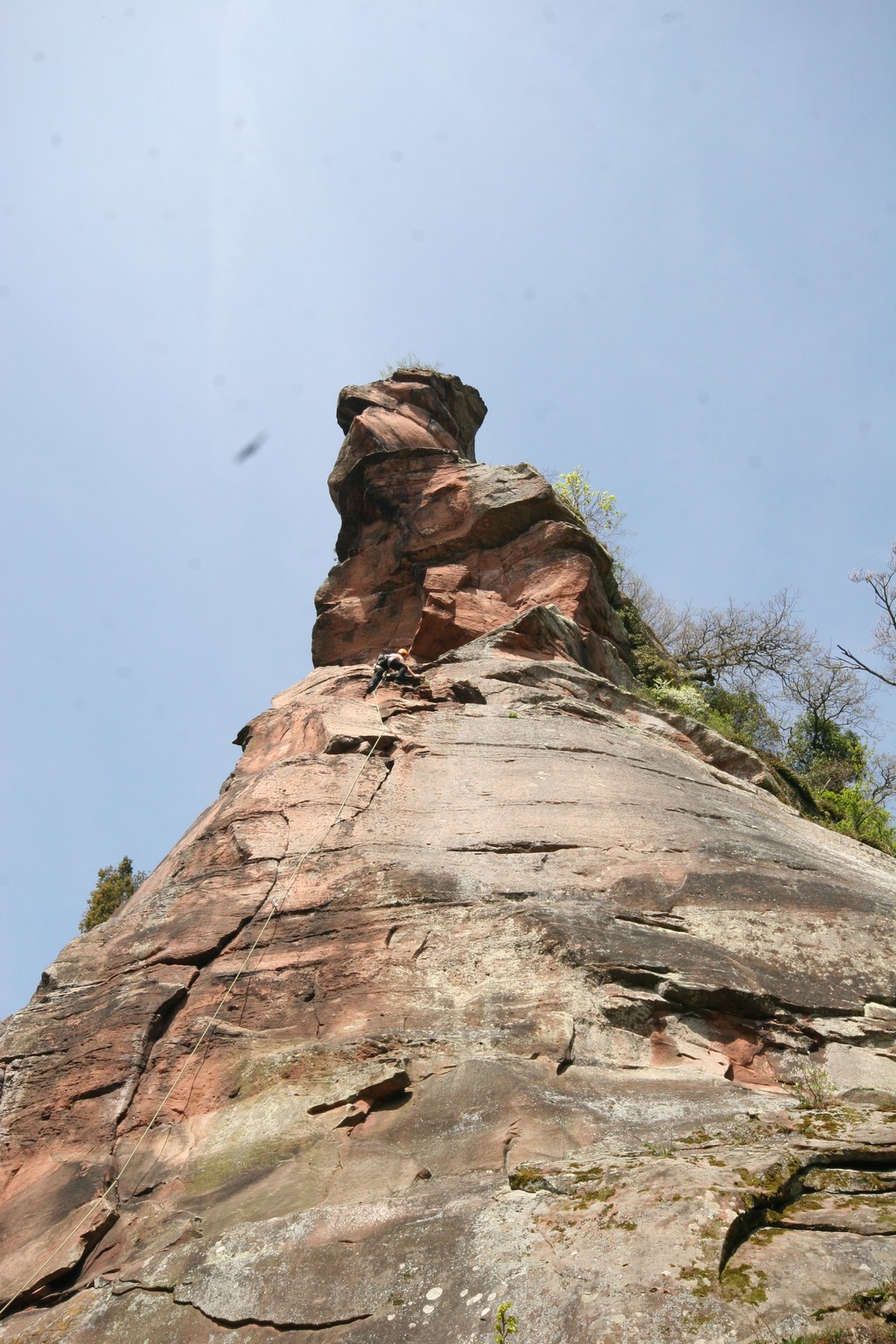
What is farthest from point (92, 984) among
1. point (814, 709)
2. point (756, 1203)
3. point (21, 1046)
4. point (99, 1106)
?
point (814, 709)

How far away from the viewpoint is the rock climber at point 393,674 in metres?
14.7

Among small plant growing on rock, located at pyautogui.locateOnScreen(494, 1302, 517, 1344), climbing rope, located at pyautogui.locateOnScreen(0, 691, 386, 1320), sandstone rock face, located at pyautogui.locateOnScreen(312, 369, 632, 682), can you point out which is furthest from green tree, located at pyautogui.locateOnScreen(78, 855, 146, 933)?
small plant growing on rock, located at pyautogui.locateOnScreen(494, 1302, 517, 1344)

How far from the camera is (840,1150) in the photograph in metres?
5.23

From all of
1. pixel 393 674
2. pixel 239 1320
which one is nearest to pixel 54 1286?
pixel 239 1320

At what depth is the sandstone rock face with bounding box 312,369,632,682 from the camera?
18.8m

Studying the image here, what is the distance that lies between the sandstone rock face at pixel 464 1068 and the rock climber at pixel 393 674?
203cm

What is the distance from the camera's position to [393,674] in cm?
1482

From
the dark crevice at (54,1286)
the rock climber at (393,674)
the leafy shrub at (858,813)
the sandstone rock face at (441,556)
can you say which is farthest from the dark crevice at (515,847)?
the leafy shrub at (858,813)

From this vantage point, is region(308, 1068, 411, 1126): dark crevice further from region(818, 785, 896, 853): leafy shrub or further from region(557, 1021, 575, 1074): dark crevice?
region(818, 785, 896, 853): leafy shrub

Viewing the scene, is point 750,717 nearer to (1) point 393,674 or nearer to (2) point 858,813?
(2) point 858,813

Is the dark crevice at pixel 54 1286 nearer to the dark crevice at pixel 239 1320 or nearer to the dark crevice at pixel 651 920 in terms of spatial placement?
the dark crevice at pixel 239 1320

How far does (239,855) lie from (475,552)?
438 inches

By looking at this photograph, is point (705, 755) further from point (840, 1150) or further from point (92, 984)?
point (840, 1150)

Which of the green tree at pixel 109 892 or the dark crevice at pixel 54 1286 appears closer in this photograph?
the dark crevice at pixel 54 1286
